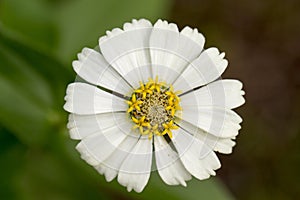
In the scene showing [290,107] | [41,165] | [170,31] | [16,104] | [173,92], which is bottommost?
[41,165]

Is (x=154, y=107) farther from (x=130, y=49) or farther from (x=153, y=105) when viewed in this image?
(x=130, y=49)

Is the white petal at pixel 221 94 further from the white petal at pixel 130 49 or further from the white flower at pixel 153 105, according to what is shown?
the white petal at pixel 130 49

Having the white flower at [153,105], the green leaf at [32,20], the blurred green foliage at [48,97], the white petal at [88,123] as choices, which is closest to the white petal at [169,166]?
the white flower at [153,105]

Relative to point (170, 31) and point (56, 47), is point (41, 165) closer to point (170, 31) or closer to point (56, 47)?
point (56, 47)

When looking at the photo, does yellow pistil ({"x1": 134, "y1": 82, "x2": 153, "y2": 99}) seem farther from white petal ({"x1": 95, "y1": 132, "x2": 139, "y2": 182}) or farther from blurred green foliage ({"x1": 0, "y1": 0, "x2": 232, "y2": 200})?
blurred green foliage ({"x1": 0, "y1": 0, "x2": 232, "y2": 200})

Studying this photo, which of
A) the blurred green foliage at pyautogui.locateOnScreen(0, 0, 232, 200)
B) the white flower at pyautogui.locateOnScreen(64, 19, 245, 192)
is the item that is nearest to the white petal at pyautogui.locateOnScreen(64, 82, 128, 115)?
the white flower at pyautogui.locateOnScreen(64, 19, 245, 192)

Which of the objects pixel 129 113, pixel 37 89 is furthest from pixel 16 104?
pixel 129 113
